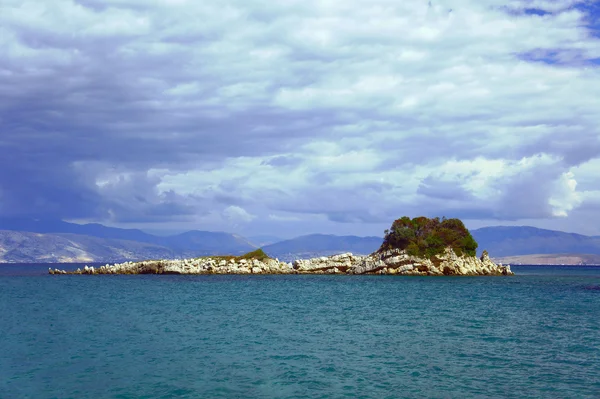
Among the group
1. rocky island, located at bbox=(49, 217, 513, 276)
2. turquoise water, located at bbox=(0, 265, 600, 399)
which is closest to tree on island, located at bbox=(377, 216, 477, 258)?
rocky island, located at bbox=(49, 217, 513, 276)

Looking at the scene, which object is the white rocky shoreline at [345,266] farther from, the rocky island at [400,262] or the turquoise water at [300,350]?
the turquoise water at [300,350]

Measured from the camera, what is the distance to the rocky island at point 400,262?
165500mm

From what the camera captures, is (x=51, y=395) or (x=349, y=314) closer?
(x=51, y=395)

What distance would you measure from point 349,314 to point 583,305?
35.5m

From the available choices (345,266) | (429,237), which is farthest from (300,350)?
(345,266)

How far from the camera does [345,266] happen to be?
18038 cm

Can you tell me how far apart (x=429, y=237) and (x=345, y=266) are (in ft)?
93.5

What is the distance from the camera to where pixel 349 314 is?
6788 cm

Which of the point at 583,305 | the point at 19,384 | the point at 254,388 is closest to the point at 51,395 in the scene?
the point at 19,384

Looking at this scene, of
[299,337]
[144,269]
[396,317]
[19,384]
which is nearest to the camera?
[19,384]

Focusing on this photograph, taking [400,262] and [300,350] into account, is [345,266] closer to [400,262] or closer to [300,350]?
[400,262]

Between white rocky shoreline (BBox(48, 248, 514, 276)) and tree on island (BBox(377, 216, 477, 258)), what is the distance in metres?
1.80

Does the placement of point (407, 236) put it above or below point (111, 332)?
above

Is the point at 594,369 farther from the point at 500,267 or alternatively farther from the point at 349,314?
the point at 500,267
